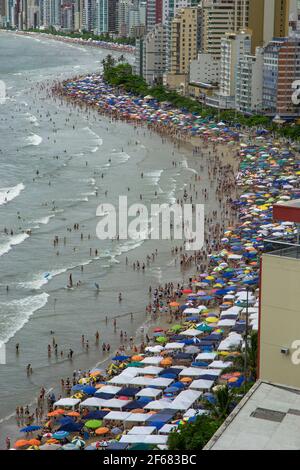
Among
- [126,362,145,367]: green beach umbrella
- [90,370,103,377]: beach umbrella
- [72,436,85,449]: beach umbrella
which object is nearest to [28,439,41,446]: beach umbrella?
[72,436,85,449]: beach umbrella

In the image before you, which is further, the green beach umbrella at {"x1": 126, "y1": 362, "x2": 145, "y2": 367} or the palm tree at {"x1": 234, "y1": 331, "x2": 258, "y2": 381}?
the green beach umbrella at {"x1": 126, "y1": 362, "x2": 145, "y2": 367}

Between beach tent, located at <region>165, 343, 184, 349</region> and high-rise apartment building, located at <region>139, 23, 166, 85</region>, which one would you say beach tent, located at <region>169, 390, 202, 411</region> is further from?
high-rise apartment building, located at <region>139, 23, 166, 85</region>

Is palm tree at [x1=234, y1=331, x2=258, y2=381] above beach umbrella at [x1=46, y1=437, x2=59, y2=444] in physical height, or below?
above

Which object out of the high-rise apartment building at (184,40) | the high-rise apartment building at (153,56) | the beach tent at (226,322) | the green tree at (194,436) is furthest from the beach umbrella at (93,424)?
the high-rise apartment building at (153,56)

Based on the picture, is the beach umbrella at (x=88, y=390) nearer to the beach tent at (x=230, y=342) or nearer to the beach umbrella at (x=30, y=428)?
the beach umbrella at (x=30, y=428)

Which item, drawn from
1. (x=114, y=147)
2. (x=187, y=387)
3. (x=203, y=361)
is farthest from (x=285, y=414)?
(x=114, y=147)

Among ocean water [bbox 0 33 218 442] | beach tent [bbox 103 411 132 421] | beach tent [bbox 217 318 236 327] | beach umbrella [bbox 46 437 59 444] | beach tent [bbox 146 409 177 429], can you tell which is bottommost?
ocean water [bbox 0 33 218 442]
